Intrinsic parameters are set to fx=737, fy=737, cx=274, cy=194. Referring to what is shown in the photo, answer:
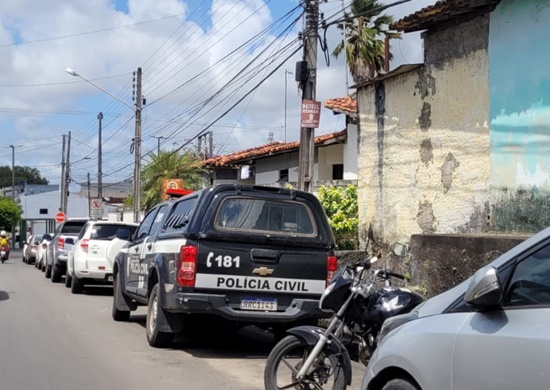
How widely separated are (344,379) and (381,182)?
7.84m

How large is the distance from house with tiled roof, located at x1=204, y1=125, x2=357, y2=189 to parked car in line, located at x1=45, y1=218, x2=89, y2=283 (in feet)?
20.7

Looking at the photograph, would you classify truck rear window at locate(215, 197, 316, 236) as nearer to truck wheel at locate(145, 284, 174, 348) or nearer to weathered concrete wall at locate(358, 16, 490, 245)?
truck wheel at locate(145, 284, 174, 348)

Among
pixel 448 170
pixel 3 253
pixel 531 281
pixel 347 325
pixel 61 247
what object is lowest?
pixel 3 253

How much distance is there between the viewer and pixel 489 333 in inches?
150

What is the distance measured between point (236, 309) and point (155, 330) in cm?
130

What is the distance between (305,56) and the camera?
14469 millimetres

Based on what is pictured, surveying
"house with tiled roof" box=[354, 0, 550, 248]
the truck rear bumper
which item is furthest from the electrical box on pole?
the truck rear bumper

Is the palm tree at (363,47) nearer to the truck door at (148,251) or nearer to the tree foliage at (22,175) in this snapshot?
the truck door at (148,251)

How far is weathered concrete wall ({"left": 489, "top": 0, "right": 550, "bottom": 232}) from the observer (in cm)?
1030

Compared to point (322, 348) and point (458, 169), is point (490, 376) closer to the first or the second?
point (322, 348)

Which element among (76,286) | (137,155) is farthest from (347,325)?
(137,155)

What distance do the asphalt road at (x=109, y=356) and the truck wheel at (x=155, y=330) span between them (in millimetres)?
131

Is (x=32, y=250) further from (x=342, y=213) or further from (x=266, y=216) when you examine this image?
(x=266, y=216)

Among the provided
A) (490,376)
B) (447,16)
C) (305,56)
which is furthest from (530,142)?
(490,376)
